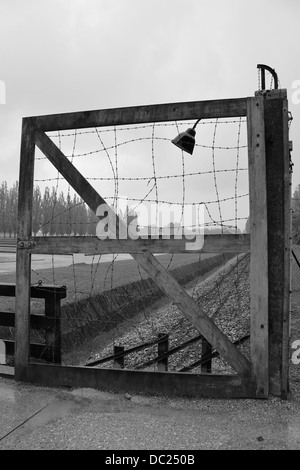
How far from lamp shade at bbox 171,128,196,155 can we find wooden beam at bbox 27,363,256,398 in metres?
2.53

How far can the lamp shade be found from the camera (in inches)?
182

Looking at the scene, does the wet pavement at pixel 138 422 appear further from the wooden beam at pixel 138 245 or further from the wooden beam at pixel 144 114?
Answer: the wooden beam at pixel 144 114

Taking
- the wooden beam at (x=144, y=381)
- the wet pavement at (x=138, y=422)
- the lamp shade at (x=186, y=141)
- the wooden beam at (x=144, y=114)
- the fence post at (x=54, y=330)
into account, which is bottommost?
the wet pavement at (x=138, y=422)

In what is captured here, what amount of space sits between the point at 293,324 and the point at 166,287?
5206 millimetres

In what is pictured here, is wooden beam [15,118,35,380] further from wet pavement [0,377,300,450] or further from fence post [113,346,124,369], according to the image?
fence post [113,346,124,369]

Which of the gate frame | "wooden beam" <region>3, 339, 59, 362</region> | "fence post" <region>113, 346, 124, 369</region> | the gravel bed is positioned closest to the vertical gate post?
the gate frame

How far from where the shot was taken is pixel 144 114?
485 cm

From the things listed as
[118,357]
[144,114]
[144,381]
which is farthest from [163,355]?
[144,114]

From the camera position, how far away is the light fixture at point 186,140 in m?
4.62

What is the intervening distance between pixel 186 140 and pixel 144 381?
276 cm

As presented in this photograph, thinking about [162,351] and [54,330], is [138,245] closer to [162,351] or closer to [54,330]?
[54,330]

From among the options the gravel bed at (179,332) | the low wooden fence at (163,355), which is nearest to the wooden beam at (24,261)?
the low wooden fence at (163,355)

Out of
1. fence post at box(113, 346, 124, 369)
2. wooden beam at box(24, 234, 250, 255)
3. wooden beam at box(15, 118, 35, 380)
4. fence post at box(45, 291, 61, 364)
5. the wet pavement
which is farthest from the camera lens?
fence post at box(113, 346, 124, 369)
